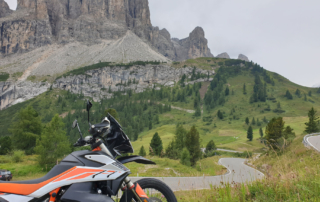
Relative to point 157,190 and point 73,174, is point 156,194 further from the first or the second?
point 73,174

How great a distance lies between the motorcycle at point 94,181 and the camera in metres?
2.90

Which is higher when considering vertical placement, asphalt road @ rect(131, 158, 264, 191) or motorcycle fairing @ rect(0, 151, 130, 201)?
motorcycle fairing @ rect(0, 151, 130, 201)

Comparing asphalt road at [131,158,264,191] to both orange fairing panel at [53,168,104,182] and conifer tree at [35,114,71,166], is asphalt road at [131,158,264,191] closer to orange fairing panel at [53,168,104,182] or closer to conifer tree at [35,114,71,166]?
orange fairing panel at [53,168,104,182]

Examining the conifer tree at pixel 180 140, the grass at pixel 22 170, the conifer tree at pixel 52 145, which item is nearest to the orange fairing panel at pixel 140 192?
the grass at pixel 22 170

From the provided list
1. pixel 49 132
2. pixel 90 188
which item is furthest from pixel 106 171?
pixel 49 132

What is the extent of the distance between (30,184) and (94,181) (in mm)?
984

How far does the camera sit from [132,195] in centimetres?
332

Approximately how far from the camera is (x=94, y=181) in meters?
3.12

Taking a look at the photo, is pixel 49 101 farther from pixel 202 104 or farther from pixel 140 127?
pixel 202 104

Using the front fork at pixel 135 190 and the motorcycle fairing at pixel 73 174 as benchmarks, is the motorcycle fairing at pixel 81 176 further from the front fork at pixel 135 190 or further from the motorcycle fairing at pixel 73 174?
the front fork at pixel 135 190

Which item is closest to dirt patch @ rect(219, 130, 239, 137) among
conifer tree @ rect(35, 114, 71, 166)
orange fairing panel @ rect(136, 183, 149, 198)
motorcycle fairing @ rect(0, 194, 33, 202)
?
conifer tree @ rect(35, 114, 71, 166)

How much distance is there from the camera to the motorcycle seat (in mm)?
2934

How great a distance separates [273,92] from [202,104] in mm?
70121

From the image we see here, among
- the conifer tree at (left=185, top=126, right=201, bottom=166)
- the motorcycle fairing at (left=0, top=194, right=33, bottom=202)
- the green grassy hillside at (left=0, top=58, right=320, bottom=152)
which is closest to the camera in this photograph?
the motorcycle fairing at (left=0, top=194, right=33, bottom=202)
